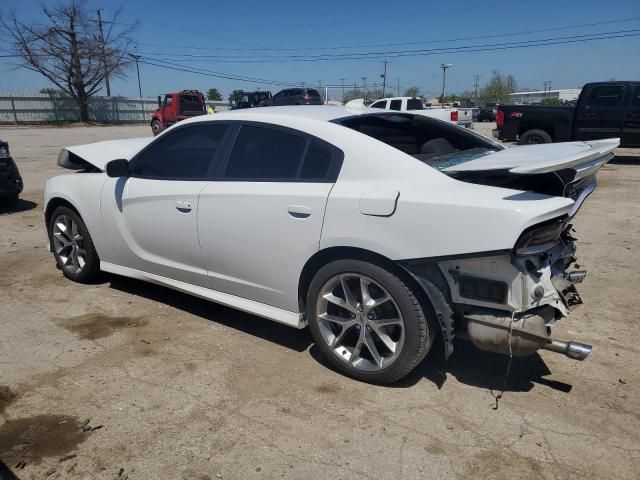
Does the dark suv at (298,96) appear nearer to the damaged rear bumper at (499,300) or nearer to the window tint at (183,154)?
the window tint at (183,154)

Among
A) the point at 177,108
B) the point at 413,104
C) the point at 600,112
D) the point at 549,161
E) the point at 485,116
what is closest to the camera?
the point at 549,161

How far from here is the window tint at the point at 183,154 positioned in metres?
3.63

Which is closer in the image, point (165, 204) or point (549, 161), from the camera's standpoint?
point (549, 161)

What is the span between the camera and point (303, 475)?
7.66ft

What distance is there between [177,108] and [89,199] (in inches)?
898

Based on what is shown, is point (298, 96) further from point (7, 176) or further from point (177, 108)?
point (7, 176)

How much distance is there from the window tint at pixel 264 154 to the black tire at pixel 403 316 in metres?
0.70

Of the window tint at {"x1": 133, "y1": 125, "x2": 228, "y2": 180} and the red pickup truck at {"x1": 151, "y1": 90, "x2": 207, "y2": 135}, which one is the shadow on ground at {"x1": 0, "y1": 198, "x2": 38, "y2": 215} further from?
the red pickup truck at {"x1": 151, "y1": 90, "x2": 207, "y2": 135}

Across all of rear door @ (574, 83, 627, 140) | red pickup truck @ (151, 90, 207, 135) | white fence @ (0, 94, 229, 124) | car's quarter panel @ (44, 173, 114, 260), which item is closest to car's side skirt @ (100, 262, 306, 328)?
car's quarter panel @ (44, 173, 114, 260)

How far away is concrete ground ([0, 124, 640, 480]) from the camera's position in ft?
7.91

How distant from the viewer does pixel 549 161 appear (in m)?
2.58

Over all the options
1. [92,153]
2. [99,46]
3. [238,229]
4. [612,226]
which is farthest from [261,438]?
[99,46]

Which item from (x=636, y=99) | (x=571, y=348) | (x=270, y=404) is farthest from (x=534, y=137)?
(x=270, y=404)

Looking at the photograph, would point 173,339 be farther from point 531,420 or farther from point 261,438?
point 531,420
